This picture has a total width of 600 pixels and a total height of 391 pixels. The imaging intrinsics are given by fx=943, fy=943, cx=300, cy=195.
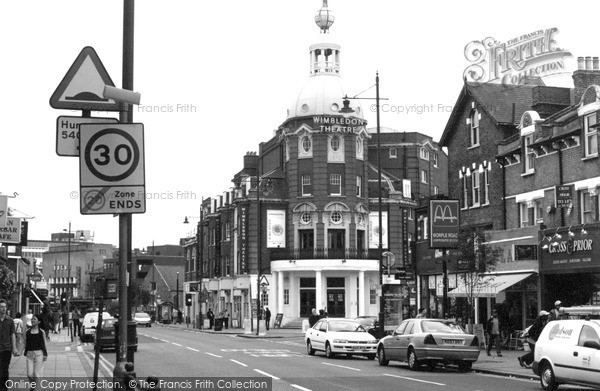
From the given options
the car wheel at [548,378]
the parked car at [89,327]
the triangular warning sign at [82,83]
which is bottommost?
the parked car at [89,327]

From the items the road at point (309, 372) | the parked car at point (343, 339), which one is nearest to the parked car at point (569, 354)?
the road at point (309, 372)

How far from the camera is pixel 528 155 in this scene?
38812 mm

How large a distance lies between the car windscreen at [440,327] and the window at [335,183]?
47343 mm

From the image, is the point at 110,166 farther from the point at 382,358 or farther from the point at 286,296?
the point at 286,296

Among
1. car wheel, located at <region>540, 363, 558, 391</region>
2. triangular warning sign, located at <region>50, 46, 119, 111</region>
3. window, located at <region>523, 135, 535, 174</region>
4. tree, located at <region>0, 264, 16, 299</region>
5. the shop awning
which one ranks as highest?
window, located at <region>523, 135, 535, 174</region>

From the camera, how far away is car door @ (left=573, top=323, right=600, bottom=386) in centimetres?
1794

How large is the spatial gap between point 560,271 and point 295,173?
41.7 meters

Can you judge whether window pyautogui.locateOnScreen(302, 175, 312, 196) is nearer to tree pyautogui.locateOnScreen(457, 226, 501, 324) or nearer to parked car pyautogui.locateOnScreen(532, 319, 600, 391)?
tree pyautogui.locateOnScreen(457, 226, 501, 324)

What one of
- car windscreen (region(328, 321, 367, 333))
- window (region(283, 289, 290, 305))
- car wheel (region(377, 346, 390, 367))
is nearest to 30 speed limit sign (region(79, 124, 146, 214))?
car wheel (region(377, 346, 390, 367))

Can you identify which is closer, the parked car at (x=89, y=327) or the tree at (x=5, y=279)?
the tree at (x=5, y=279)

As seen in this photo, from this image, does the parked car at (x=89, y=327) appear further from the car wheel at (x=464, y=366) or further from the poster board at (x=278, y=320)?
the poster board at (x=278, y=320)

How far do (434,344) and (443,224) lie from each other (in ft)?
31.4

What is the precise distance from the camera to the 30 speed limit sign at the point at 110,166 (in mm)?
8711

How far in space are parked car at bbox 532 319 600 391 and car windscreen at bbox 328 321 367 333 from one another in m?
12.9
